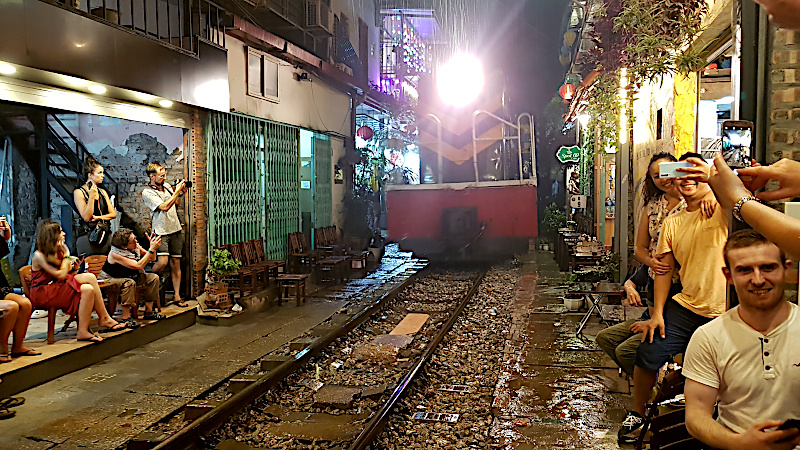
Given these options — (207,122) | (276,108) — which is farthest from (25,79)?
(276,108)

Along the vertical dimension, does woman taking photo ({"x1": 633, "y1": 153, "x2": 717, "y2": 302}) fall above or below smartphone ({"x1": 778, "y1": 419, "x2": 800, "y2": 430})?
above

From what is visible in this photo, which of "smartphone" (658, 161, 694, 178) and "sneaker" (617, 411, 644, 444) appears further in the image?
"sneaker" (617, 411, 644, 444)

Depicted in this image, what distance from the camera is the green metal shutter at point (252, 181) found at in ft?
33.0

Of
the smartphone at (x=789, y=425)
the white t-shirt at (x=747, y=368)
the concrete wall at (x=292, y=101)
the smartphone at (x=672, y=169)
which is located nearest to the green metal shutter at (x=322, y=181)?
the concrete wall at (x=292, y=101)

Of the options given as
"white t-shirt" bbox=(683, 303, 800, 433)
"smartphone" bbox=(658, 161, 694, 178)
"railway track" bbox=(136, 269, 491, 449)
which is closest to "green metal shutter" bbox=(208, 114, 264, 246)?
"railway track" bbox=(136, 269, 491, 449)

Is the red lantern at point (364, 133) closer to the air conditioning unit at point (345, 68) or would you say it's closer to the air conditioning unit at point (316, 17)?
the air conditioning unit at point (345, 68)

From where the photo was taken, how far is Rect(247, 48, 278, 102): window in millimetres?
11070

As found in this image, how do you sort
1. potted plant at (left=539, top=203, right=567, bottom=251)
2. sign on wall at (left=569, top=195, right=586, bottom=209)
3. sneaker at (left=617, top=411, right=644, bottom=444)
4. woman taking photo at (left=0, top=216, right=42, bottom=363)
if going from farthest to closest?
potted plant at (left=539, top=203, right=567, bottom=251) → sign on wall at (left=569, top=195, right=586, bottom=209) → woman taking photo at (left=0, top=216, right=42, bottom=363) → sneaker at (left=617, top=411, right=644, bottom=444)

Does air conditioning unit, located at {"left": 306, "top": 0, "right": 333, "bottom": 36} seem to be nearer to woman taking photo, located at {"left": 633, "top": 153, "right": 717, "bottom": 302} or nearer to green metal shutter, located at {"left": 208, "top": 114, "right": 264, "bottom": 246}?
green metal shutter, located at {"left": 208, "top": 114, "right": 264, "bottom": 246}

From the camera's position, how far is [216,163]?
10023 mm

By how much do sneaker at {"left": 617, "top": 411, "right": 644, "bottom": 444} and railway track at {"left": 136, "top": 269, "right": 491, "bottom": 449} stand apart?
4.80 ft

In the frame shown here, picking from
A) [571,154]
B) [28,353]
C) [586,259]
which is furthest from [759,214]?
[571,154]

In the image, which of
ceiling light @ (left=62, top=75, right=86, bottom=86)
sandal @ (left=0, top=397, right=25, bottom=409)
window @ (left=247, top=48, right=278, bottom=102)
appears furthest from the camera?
window @ (left=247, top=48, right=278, bottom=102)

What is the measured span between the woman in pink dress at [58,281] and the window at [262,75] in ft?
16.8
